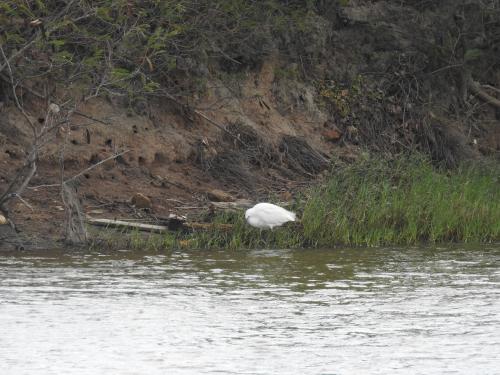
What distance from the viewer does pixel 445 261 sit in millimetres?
12062

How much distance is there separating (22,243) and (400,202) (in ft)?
14.4

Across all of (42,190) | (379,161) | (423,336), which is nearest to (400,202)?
(379,161)

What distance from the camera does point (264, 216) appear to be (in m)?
12.7

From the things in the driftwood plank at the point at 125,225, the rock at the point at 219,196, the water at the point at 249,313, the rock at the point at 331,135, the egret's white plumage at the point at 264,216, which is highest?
the rock at the point at 331,135

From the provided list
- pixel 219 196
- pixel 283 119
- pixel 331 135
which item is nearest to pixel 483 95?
pixel 331 135

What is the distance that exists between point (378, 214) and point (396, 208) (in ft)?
0.90

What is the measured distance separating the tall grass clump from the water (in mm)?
847

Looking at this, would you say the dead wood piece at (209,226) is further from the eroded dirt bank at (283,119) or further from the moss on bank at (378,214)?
the eroded dirt bank at (283,119)

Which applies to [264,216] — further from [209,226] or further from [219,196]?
[219,196]

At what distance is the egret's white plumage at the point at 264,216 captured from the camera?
1269 centimetres

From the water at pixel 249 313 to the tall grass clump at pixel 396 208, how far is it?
85 cm

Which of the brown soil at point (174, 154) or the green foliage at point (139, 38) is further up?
the green foliage at point (139, 38)

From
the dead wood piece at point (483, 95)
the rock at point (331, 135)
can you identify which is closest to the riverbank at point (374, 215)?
the rock at point (331, 135)

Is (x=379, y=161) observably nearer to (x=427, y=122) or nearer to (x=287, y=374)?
(x=427, y=122)
